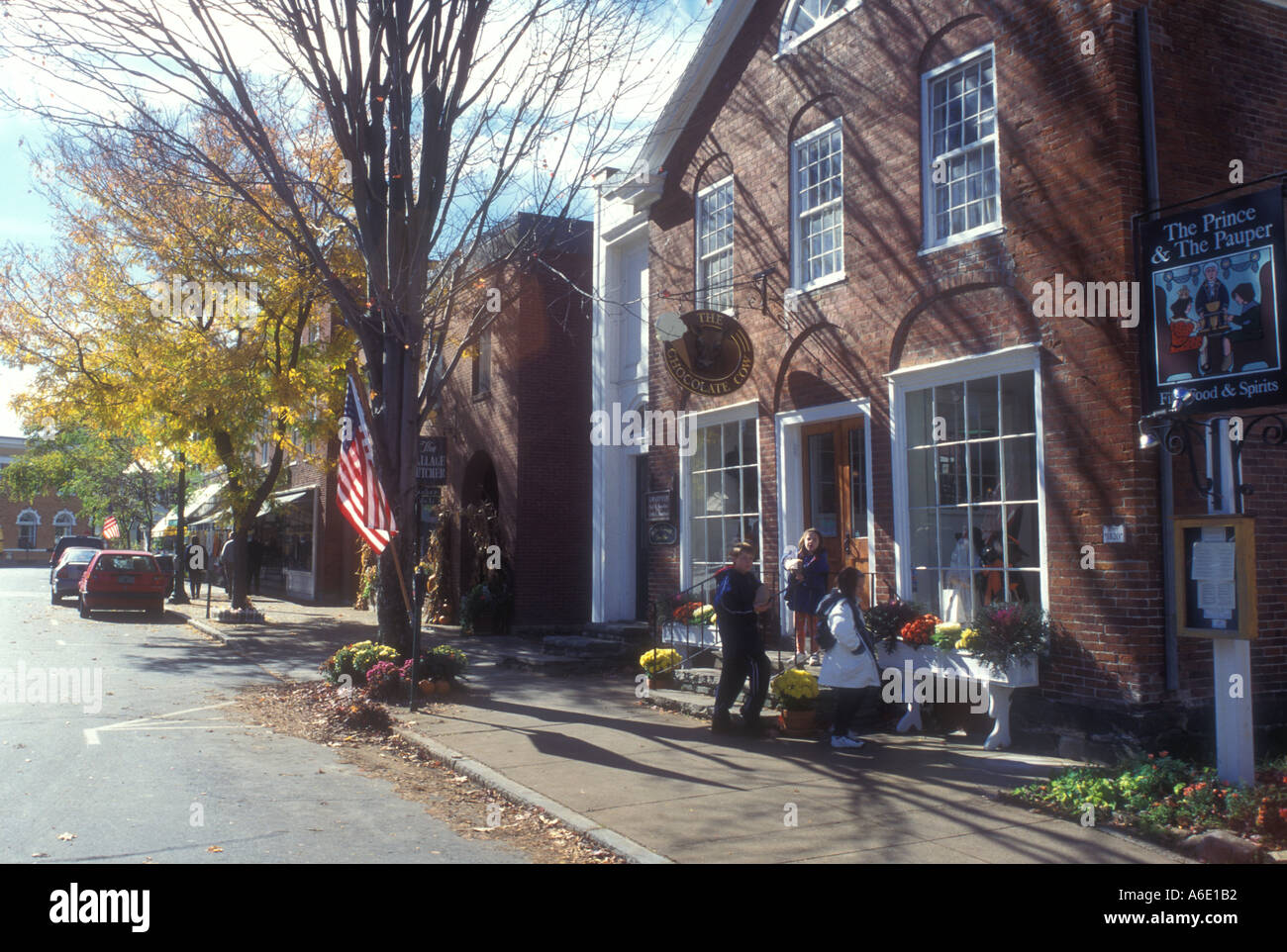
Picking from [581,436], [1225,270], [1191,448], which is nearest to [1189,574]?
[1191,448]

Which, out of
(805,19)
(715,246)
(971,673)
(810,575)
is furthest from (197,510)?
(971,673)

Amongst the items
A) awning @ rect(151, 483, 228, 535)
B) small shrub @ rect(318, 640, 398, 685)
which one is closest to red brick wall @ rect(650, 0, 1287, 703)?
small shrub @ rect(318, 640, 398, 685)

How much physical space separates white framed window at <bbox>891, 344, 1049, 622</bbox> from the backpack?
1.17 metres

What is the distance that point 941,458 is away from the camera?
10.4 meters

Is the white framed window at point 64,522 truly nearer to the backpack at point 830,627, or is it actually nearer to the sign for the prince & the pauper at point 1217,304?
the backpack at point 830,627

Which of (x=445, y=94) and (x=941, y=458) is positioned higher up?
(x=445, y=94)

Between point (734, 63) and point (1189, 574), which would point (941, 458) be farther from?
point (734, 63)

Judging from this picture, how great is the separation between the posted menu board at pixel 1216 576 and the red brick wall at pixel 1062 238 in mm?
809

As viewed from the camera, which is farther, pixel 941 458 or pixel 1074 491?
pixel 941 458

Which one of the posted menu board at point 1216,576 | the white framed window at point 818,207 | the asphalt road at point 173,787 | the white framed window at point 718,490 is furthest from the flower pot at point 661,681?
the posted menu board at point 1216,576

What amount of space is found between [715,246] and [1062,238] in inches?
233

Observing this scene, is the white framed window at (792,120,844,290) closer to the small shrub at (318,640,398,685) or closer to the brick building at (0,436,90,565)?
the small shrub at (318,640,398,685)

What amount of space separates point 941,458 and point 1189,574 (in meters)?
3.18

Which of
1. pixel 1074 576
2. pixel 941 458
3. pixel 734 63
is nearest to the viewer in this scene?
pixel 1074 576
